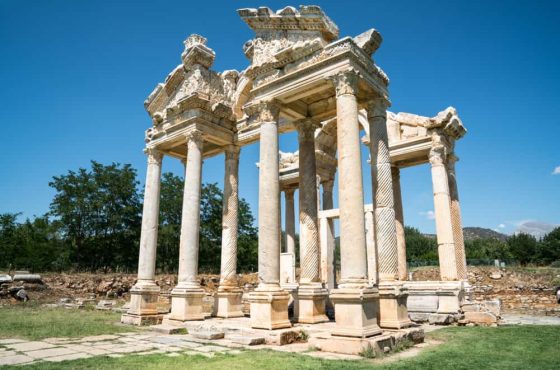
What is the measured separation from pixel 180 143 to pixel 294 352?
12.0 meters

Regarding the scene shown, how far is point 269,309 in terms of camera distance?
36.6ft

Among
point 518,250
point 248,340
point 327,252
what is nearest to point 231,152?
point 327,252

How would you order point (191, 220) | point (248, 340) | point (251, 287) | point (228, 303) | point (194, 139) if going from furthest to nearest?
1. point (251, 287)
2. point (194, 139)
3. point (228, 303)
4. point (191, 220)
5. point (248, 340)

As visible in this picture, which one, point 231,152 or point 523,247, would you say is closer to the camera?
A: point 231,152

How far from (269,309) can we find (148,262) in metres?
7.85

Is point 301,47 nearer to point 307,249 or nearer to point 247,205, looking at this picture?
point 307,249

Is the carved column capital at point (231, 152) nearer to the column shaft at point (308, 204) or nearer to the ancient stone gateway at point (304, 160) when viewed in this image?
the ancient stone gateway at point (304, 160)

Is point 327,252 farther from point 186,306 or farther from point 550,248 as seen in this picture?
point 550,248

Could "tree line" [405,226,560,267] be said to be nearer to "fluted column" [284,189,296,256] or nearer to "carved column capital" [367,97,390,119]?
"fluted column" [284,189,296,256]

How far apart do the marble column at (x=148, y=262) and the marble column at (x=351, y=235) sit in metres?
9.49

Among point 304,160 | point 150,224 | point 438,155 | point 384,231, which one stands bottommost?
point 384,231

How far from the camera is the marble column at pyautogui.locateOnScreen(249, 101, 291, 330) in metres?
11.3

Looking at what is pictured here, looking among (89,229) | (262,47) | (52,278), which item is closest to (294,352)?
(262,47)

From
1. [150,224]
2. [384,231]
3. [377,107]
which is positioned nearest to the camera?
[384,231]
